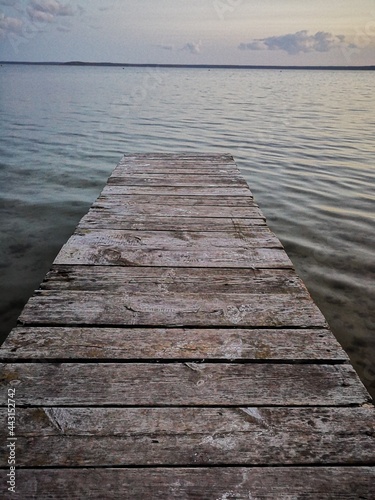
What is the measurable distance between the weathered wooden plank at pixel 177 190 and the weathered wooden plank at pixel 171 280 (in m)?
2.26

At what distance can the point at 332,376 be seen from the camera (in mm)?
1952

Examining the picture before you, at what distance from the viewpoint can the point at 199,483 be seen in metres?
1.45

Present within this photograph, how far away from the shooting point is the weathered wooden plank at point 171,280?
9.00 ft

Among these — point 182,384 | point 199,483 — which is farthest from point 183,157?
point 199,483

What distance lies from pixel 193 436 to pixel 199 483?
0.63 feet

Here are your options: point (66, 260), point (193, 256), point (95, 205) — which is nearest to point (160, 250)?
point (193, 256)

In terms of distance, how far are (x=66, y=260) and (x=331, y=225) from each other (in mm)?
4426

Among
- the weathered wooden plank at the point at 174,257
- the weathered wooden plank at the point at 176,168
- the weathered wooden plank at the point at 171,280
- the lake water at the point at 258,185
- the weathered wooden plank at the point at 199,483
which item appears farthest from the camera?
the weathered wooden plank at the point at 176,168

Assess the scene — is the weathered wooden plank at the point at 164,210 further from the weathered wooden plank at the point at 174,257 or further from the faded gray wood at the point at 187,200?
the weathered wooden plank at the point at 174,257

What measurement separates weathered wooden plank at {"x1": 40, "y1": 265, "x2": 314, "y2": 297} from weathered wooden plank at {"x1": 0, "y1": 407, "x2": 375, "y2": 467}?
1.08 m

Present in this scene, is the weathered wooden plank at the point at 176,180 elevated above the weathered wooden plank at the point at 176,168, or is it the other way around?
the weathered wooden plank at the point at 176,168

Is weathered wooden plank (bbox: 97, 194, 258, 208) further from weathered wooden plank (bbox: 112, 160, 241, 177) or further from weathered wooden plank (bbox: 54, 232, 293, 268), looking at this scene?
weathered wooden plank (bbox: 112, 160, 241, 177)

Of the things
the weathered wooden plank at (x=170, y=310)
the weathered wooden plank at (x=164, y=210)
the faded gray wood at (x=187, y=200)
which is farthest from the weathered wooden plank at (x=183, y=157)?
the weathered wooden plank at (x=170, y=310)

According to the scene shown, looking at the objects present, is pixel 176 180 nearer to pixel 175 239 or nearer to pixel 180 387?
pixel 175 239
